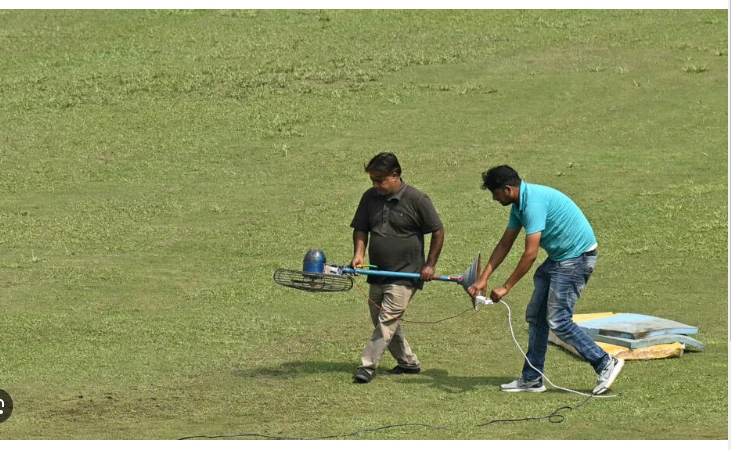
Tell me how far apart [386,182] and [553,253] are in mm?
1464

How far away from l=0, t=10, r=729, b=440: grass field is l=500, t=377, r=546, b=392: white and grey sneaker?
0.69ft

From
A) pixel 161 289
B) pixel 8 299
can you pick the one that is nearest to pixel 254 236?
pixel 161 289

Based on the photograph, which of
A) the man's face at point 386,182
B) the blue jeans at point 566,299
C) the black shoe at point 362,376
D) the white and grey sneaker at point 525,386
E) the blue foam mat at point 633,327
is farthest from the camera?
the blue foam mat at point 633,327

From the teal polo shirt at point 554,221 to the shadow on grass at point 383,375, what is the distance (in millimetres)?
1360

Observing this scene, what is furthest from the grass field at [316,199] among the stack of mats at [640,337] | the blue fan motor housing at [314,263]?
the blue fan motor housing at [314,263]

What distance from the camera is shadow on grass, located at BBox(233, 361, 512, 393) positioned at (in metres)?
10.6

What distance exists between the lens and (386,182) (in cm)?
1043

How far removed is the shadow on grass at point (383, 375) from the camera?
10609 mm

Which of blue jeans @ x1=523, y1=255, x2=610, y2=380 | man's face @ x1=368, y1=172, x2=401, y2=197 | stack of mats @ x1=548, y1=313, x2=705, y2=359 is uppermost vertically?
man's face @ x1=368, y1=172, x2=401, y2=197

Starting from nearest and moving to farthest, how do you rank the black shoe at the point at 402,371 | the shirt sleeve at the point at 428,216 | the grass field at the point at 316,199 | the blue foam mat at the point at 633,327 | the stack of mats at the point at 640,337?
the grass field at the point at 316,199
the shirt sleeve at the point at 428,216
the black shoe at the point at 402,371
the stack of mats at the point at 640,337
the blue foam mat at the point at 633,327

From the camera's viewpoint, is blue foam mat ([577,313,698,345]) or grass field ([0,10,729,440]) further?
blue foam mat ([577,313,698,345])

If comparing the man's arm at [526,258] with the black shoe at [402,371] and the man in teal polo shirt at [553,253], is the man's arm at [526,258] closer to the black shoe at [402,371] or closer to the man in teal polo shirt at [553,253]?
the man in teal polo shirt at [553,253]

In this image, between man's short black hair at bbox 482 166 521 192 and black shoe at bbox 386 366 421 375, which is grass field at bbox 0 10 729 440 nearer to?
black shoe at bbox 386 366 421 375

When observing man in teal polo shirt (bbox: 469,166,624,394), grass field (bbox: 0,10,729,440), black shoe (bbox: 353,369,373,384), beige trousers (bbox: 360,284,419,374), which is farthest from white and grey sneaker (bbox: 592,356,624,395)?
black shoe (bbox: 353,369,373,384)
